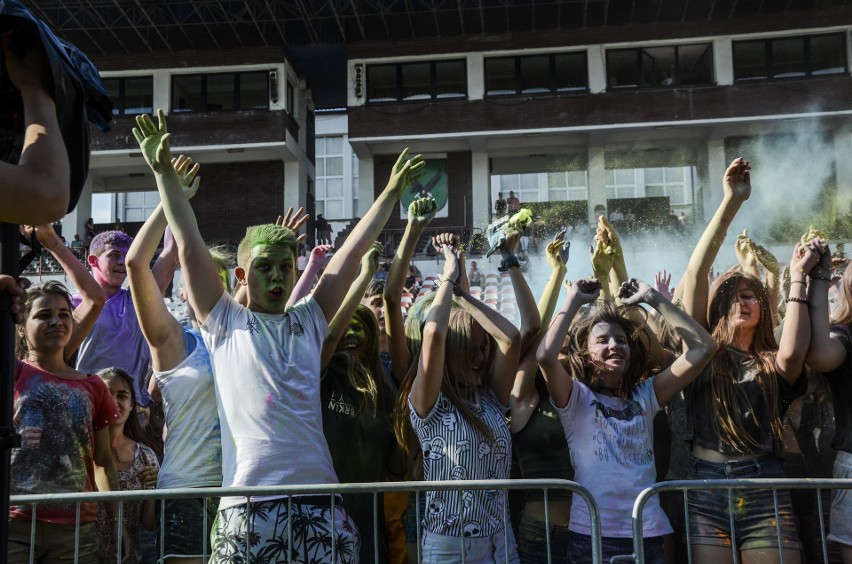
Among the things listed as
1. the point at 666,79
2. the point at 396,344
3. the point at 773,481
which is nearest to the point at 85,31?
the point at 666,79

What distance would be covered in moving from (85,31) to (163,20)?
8.88ft

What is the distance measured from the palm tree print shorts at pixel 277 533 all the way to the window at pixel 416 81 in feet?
83.4

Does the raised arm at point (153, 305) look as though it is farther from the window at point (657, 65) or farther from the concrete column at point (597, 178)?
the window at point (657, 65)

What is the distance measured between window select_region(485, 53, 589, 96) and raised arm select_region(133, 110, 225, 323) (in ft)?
81.5

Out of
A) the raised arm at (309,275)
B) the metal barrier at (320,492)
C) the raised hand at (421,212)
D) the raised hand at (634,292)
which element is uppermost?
the raised hand at (421,212)

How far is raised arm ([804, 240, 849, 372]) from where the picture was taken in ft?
12.9

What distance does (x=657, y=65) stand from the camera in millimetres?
27125

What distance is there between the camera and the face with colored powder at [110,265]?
5.26 m

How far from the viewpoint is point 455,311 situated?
13.7 feet

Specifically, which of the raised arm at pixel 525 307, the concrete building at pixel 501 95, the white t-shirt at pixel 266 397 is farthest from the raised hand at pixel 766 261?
the concrete building at pixel 501 95

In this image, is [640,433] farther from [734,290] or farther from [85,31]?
[85,31]

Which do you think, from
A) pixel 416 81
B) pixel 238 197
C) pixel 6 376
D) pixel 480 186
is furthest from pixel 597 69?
pixel 6 376

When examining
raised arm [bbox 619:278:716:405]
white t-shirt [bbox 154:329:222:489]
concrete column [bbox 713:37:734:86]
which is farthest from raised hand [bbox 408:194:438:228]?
concrete column [bbox 713:37:734:86]

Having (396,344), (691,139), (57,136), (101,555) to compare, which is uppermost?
(691,139)
